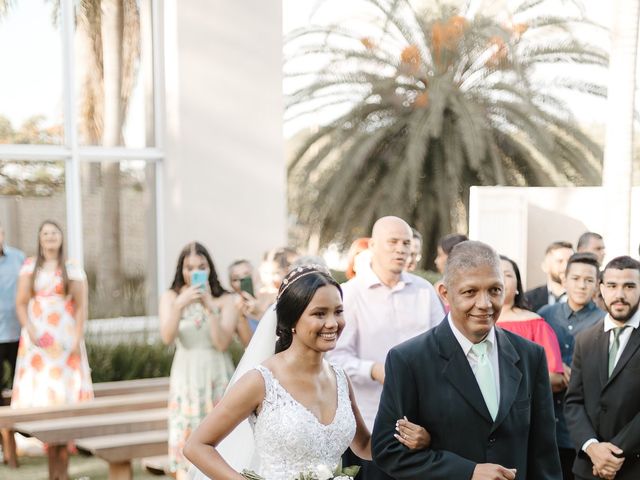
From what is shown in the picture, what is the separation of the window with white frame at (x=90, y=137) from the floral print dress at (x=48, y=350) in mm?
2506

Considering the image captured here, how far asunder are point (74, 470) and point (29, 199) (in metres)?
3.72

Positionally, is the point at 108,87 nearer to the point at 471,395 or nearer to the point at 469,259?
the point at 469,259

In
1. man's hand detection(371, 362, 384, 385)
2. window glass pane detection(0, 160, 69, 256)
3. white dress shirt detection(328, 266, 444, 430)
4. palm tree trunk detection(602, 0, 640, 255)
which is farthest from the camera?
palm tree trunk detection(602, 0, 640, 255)

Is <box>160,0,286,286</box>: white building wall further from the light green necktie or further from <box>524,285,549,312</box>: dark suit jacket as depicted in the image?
the light green necktie

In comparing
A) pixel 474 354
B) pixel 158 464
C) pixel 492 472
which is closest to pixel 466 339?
pixel 474 354

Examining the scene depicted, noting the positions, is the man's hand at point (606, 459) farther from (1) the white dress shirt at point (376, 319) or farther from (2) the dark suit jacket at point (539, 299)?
(2) the dark suit jacket at point (539, 299)

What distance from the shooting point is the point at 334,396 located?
153 inches

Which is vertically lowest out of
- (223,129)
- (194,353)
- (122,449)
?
(122,449)

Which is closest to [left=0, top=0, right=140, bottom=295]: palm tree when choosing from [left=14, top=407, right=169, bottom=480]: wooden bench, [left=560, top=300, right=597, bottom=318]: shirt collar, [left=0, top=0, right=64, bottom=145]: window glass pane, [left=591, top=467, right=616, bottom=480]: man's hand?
[left=0, top=0, right=64, bottom=145]: window glass pane

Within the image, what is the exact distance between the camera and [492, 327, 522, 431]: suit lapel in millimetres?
3314

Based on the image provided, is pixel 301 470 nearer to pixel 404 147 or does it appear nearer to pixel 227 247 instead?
pixel 227 247

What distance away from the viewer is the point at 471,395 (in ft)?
10.9

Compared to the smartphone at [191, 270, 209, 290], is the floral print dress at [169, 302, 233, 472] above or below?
below

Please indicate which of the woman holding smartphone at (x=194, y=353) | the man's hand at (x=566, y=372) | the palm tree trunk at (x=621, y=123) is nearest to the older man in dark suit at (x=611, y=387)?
the man's hand at (x=566, y=372)
